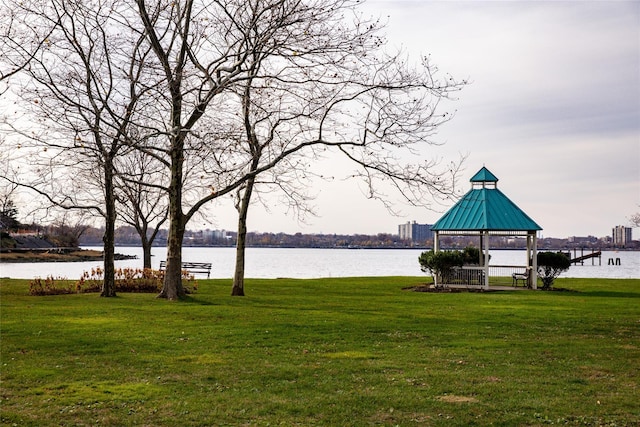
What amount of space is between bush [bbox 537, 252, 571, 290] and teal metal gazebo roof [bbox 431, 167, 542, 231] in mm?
1512

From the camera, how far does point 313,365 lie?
11.1m

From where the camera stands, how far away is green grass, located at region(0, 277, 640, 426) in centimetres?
830

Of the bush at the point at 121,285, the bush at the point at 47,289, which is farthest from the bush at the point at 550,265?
the bush at the point at 47,289

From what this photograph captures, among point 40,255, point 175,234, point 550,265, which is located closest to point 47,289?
point 175,234

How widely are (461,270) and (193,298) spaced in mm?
13093

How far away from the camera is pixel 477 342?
537 inches

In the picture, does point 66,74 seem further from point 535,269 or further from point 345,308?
point 535,269

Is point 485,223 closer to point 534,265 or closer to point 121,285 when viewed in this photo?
point 534,265

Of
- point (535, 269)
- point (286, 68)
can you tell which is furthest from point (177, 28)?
point (535, 269)

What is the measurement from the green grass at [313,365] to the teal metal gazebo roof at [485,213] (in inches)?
397

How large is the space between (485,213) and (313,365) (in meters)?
20.6

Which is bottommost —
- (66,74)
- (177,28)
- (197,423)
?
(197,423)

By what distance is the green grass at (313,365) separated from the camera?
830 cm

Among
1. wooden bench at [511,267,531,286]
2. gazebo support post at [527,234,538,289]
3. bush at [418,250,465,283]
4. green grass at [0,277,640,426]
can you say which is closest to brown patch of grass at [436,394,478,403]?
green grass at [0,277,640,426]
